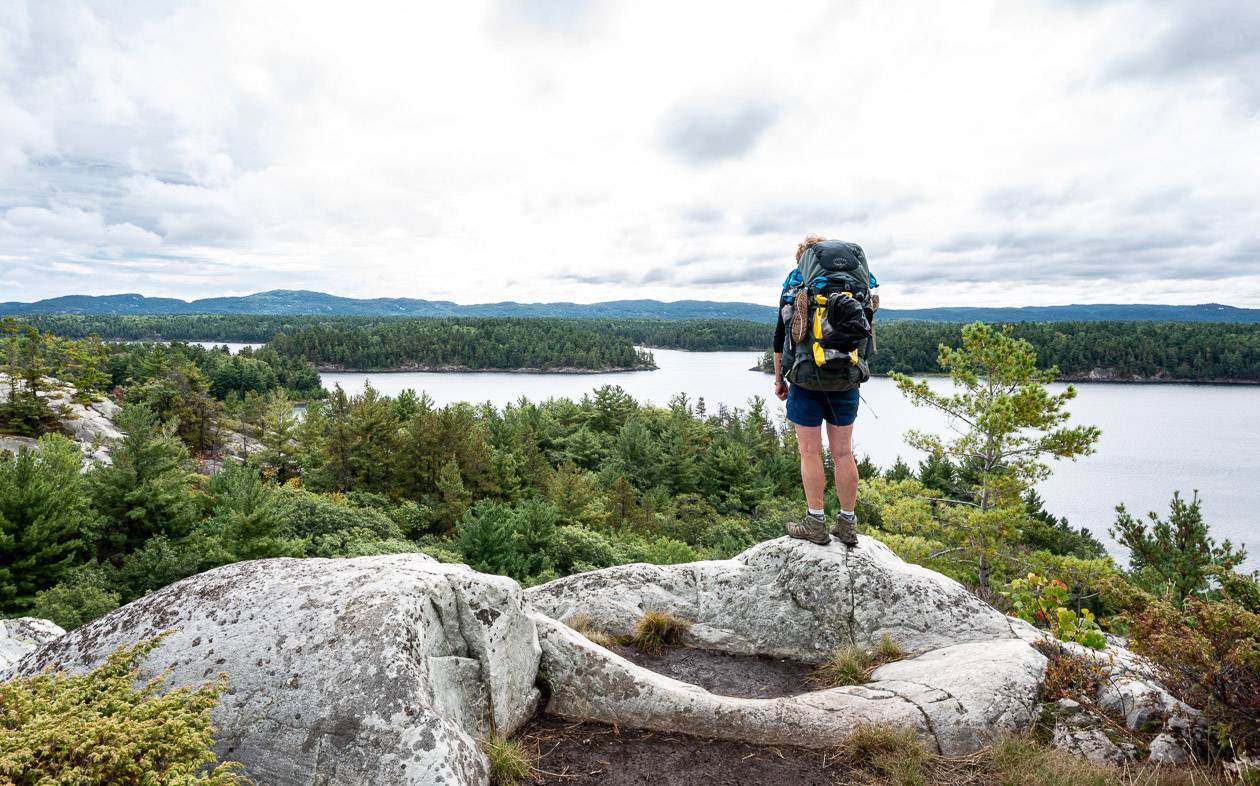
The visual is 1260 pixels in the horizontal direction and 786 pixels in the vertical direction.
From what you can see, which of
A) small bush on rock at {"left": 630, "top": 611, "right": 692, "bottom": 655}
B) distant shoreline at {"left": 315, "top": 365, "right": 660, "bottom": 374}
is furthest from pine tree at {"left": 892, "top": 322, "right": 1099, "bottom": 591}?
distant shoreline at {"left": 315, "top": 365, "right": 660, "bottom": 374}

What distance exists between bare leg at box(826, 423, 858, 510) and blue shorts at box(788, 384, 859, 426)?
0.28ft

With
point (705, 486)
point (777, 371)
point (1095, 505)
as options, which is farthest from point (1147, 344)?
point (777, 371)

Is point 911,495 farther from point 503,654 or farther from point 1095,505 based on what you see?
point 1095,505

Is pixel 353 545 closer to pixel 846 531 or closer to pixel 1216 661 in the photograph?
pixel 846 531

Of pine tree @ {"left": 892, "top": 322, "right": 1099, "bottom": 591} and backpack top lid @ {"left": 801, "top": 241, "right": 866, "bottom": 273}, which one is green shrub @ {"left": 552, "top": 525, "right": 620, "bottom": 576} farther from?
backpack top lid @ {"left": 801, "top": 241, "right": 866, "bottom": 273}

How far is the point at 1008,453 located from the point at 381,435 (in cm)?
2253

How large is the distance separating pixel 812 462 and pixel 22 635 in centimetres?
726

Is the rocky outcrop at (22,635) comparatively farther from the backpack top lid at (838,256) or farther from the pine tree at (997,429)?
the pine tree at (997,429)

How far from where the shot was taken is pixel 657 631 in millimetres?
5980

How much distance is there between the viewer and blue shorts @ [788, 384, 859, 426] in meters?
5.58

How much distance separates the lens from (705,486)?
39.6 metres

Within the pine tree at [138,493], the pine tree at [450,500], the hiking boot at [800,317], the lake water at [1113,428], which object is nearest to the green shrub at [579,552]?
the pine tree at [450,500]

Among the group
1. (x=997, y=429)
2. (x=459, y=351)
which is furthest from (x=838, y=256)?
(x=459, y=351)

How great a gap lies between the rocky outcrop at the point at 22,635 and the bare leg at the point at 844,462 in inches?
260
